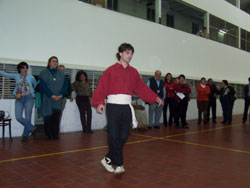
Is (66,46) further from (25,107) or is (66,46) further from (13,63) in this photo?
(25,107)

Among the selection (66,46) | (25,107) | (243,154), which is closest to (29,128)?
(25,107)

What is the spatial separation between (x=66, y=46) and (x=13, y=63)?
5.08 ft

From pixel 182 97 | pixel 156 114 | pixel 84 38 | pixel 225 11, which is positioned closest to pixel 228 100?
pixel 182 97

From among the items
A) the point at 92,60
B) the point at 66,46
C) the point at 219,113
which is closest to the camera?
the point at 66,46

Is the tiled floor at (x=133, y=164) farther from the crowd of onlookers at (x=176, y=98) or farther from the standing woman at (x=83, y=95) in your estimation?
the crowd of onlookers at (x=176, y=98)

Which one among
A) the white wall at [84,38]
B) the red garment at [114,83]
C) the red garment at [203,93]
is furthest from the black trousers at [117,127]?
the red garment at [203,93]

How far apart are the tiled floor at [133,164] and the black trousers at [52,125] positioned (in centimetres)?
26

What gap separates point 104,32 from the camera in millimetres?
7781

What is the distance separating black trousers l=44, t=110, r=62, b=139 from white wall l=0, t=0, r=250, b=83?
152 centimetres

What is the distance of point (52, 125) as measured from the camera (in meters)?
5.73

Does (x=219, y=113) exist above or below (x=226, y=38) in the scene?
below

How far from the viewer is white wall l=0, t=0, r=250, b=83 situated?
599 cm

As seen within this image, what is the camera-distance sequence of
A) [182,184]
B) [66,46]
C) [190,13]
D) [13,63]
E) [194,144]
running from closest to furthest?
[182,184] < [194,144] < [13,63] < [66,46] < [190,13]

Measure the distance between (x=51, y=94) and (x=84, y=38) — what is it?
2.43 m
